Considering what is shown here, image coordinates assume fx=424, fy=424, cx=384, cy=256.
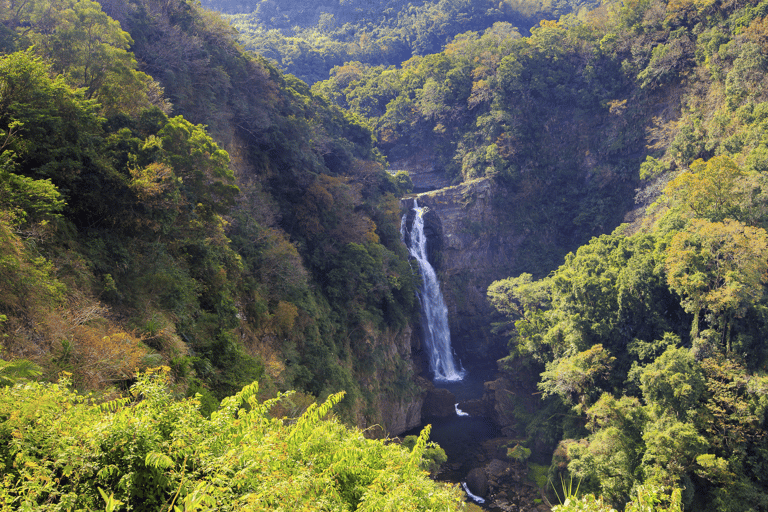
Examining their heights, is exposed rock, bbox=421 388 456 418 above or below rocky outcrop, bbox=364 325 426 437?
below

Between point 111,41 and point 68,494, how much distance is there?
18936mm

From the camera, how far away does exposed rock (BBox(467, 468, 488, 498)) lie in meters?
22.2

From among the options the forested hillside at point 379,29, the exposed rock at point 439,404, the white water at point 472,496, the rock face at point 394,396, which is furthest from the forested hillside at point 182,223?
the forested hillside at point 379,29

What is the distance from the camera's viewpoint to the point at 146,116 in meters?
14.3

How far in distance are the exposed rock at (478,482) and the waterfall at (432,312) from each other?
1180 centimetres

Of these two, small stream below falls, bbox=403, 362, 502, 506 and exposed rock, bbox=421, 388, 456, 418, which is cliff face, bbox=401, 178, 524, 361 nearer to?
small stream below falls, bbox=403, 362, 502, 506

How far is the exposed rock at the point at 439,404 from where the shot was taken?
97.1 feet

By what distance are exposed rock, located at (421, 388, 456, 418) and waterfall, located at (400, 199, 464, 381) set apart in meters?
4.33

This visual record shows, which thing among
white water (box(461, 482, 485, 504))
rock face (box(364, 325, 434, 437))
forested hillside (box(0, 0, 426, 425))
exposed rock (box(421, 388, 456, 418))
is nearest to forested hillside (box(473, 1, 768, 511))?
white water (box(461, 482, 485, 504))

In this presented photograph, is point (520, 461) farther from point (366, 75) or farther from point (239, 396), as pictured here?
point (366, 75)

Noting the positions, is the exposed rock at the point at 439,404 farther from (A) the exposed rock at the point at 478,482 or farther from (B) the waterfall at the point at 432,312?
(A) the exposed rock at the point at 478,482

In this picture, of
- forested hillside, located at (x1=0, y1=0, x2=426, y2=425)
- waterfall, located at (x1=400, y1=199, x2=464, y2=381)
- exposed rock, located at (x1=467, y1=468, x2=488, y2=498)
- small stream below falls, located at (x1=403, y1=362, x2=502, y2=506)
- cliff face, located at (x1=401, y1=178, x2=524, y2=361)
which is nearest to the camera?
forested hillside, located at (x1=0, y1=0, x2=426, y2=425)

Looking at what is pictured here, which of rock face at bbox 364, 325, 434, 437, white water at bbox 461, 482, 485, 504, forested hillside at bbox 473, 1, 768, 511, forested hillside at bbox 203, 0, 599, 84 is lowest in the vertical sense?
white water at bbox 461, 482, 485, 504

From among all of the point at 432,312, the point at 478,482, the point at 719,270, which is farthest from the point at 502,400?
the point at 719,270
